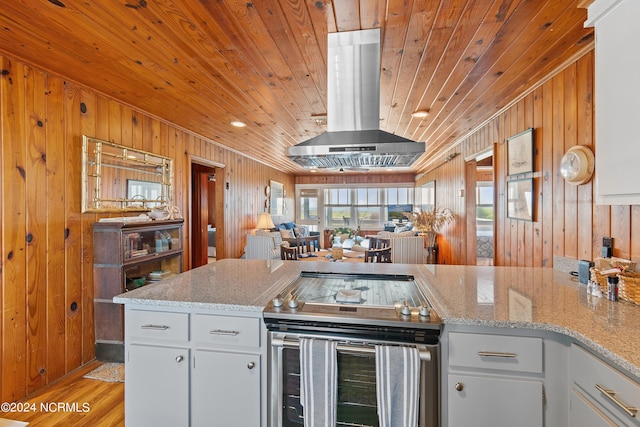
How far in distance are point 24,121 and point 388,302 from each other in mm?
2675

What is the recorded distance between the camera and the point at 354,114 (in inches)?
74.2

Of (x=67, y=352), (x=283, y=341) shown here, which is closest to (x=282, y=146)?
(x=67, y=352)

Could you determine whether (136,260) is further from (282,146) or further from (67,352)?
(282,146)

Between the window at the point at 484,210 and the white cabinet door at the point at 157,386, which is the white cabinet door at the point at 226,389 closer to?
the white cabinet door at the point at 157,386

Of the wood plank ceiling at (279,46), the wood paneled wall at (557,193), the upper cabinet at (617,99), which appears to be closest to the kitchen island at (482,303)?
the wood paneled wall at (557,193)

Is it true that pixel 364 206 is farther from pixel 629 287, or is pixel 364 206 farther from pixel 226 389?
pixel 226 389

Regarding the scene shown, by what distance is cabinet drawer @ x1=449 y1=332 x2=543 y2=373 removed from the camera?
114 centimetres

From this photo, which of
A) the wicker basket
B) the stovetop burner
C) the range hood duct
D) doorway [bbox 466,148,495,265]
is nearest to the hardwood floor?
the stovetop burner

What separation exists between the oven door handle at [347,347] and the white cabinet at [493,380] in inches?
5.0

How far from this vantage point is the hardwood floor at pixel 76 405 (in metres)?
1.81

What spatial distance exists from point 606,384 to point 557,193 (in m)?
1.58

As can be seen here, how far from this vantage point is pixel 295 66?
2.04 meters

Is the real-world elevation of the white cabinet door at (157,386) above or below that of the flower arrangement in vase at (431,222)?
below

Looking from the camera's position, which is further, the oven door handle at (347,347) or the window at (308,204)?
the window at (308,204)
